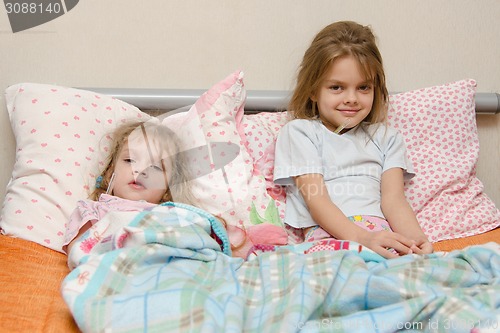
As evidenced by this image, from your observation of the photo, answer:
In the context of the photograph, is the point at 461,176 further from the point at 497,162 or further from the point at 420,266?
the point at 420,266

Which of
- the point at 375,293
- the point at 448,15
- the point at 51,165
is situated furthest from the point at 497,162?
the point at 51,165

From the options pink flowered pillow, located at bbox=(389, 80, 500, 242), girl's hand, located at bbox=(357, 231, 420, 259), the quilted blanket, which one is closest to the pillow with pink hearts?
pink flowered pillow, located at bbox=(389, 80, 500, 242)

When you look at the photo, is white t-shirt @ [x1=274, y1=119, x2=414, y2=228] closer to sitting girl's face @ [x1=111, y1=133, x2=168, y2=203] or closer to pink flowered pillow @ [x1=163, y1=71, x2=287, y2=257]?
pink flowered pillow @ [x1=163, y1=71, x2=287, y2=257]

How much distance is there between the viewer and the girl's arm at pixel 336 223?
3.92 ft

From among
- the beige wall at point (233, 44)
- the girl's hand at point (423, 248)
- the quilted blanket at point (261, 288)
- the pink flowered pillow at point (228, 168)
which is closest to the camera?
the quilted blanket at point (261, 288)

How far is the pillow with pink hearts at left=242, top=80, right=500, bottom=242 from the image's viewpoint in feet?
4.66

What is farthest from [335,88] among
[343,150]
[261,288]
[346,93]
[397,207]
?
[261,288]

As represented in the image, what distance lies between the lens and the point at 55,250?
1.23 m

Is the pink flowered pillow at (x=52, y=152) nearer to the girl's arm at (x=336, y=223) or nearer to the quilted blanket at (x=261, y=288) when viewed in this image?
the quilted blanket at (x=261, y=288)

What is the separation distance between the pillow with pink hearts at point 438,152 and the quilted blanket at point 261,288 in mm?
367

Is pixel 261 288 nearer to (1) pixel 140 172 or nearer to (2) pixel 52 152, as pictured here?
(1) pixel 140 172

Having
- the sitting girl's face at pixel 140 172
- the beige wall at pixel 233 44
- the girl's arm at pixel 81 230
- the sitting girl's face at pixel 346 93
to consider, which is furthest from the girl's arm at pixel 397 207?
the girl's arm at pixel 81 230

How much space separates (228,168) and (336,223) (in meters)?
0.28

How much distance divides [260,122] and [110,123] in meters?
0.36
